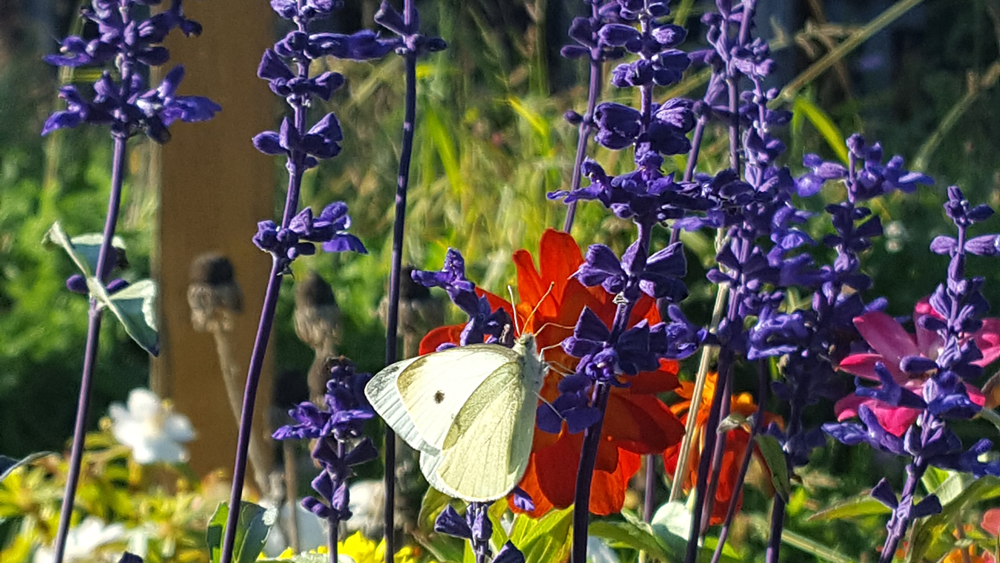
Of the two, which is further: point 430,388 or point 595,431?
point 430,388

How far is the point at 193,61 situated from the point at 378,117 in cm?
152

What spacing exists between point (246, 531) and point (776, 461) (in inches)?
13.7

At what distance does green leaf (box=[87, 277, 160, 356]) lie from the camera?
570 millimetres

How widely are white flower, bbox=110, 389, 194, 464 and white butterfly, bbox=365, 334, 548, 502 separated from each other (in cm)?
64

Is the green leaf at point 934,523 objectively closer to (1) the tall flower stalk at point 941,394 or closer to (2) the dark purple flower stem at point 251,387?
(1) the tall flower stalk at point 941,394

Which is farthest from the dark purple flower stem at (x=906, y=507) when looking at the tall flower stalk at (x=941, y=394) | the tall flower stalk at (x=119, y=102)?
the tall flower stalk at (x=119, y=102)

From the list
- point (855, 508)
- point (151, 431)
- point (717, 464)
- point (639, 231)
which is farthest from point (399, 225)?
point (151, 431)

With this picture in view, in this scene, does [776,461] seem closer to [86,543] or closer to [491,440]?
[491,440]

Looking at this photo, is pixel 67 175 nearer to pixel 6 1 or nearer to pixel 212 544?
pixel 212 544

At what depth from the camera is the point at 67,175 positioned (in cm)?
274

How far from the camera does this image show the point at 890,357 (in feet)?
2.34

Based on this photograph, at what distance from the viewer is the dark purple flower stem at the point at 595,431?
19.2 inches

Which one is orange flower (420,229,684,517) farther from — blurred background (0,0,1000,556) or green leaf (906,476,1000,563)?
blurred background (0,0,1000,556)

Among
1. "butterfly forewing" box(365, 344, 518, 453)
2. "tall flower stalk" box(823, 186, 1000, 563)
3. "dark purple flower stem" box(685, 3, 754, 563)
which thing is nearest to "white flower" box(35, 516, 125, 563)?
"butterfly forewing" box(365, 344, 518, 453)
